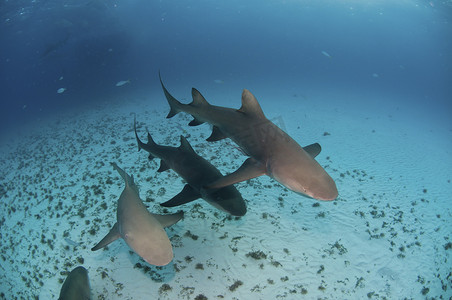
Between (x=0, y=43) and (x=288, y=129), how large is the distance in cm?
6758

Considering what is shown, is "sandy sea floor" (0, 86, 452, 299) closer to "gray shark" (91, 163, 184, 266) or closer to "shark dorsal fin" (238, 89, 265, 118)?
"gray shark" (91, 163, 184, 266)

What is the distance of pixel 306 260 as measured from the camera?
5.95 metres

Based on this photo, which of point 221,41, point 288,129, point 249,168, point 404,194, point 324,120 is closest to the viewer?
point 249,168

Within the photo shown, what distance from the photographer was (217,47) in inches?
4483

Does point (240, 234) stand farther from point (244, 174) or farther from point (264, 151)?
point (264, 151)

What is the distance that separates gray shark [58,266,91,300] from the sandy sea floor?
721 millimetres

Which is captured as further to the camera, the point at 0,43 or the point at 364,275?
the point at 0,43

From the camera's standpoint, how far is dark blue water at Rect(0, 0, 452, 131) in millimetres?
43219

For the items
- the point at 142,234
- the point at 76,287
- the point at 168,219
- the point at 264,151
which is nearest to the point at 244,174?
the point at 264,151

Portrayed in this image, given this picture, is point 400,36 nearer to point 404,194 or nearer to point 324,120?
point 324,120

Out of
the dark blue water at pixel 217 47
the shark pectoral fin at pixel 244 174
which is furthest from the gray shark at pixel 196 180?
the dark blue water at pixel 217 47

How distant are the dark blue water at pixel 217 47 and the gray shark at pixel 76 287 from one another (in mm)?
25999

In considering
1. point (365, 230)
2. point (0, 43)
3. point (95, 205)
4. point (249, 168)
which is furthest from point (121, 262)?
point (0, 43)

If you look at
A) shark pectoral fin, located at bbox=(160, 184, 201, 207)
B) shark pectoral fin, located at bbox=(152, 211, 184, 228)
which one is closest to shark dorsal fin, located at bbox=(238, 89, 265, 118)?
shark pectoral fin, located at bbox=(160, 184, 201, 207)
